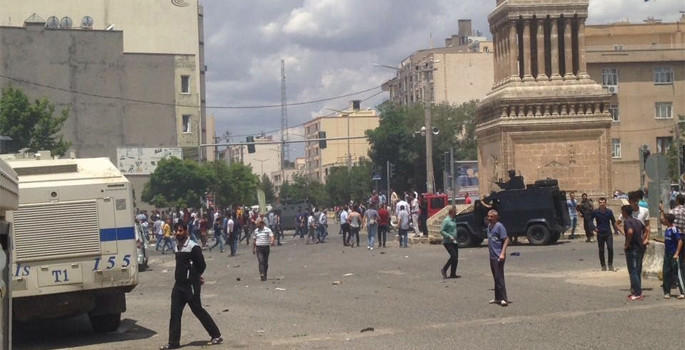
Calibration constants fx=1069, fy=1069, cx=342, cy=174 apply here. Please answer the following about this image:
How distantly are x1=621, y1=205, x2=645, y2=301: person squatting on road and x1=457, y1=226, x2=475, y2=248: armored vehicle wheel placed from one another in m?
18.1

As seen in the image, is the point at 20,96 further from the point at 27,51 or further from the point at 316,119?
the point at 316,119

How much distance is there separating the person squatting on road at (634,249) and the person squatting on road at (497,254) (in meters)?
2.12

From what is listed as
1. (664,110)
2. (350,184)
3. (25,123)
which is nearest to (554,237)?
(25,123)

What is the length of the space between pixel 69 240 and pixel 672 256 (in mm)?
9860

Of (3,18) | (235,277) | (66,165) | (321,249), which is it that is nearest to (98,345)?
(66,165)

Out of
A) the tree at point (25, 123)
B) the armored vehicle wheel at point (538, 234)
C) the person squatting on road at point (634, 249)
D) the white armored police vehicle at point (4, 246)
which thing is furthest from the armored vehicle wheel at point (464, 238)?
the white armored police vehicle at point (4, 246)

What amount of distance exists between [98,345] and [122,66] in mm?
64198

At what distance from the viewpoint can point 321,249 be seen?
42.5 metres

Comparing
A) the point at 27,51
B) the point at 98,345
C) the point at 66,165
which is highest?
the point at 27,51

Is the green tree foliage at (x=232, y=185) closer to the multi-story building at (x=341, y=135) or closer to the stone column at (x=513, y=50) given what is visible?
the stone column at (x=513, y=50)

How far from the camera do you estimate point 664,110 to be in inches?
3137

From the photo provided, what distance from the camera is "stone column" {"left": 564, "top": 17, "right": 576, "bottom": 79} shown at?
45.4m

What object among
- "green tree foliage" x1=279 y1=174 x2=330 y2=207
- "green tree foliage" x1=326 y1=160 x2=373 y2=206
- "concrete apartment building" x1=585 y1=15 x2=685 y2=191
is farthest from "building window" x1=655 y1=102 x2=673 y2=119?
"green tree foliage" x1=279 y1=174 x2=330 y2=207

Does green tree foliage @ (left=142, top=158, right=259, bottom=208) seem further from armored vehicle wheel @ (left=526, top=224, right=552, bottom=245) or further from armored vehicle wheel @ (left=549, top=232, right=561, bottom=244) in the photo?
armored vehicle wheel @ (left=549, top=232, right=561, bottom=244)
